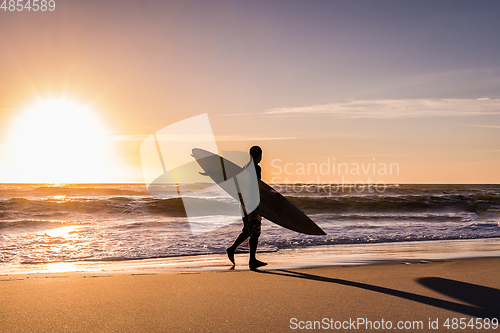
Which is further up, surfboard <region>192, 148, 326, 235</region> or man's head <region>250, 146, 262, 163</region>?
man's head <region>250, 146, 262, 163</region>

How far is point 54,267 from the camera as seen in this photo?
5129mm

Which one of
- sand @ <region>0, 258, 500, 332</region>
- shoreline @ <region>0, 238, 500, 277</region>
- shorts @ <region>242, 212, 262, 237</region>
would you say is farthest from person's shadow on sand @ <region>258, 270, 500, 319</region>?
shoreline @ <region>0, 238, 500, 277</region>

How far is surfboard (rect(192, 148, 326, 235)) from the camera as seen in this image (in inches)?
191

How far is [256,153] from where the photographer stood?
15.4 ft

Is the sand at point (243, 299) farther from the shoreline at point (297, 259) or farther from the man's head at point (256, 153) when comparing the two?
the man's head at point (256, 153)

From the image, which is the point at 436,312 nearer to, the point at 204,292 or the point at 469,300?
the point at 469,300

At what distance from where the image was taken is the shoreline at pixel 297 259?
484 cm

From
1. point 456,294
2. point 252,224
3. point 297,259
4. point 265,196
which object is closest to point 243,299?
point 252,224

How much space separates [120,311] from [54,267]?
2.84 meters

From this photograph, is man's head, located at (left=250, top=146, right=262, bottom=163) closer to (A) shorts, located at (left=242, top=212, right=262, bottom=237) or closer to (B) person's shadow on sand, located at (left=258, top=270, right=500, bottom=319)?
(A) shorts, located at (left=242, top=212, right=262, bottom=237)

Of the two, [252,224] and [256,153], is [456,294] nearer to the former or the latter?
[252,224]

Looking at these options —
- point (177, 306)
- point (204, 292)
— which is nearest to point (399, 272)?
point (204, 292)

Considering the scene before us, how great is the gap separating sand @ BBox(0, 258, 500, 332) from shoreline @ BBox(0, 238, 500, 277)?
576 millimetres

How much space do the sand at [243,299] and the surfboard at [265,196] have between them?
78cm
